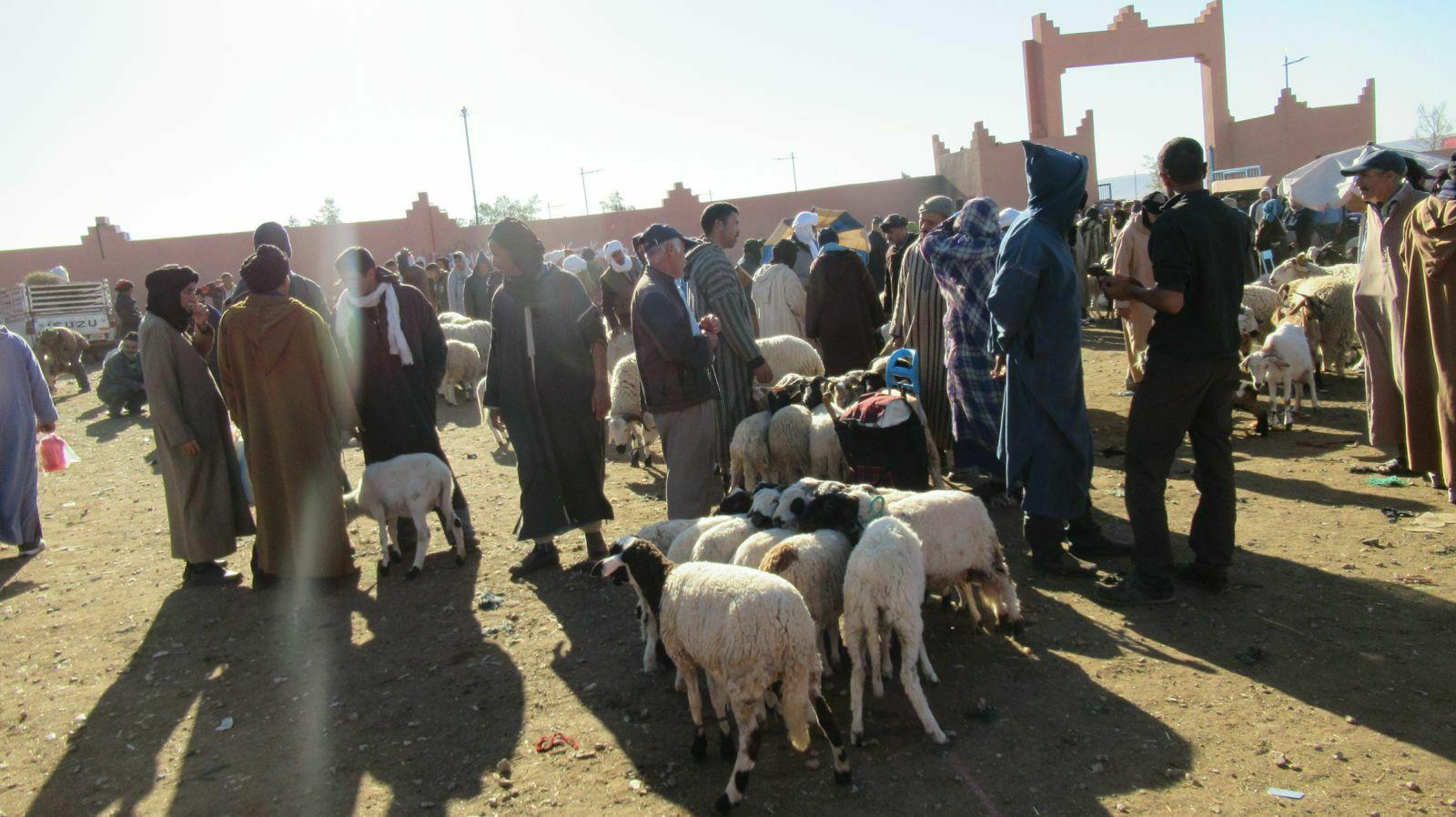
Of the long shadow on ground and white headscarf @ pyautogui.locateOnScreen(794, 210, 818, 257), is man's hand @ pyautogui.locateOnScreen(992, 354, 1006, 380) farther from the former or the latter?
white headscarf @ pyautogui.locateOnScreen(794, 210, 818, 257)

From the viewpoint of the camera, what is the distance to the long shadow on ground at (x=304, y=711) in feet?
11.4

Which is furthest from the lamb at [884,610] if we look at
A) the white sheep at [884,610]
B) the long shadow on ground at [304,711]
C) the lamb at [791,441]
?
the lamb at [791,441]

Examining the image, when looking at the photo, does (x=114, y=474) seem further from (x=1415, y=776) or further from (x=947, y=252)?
(x=1415, y=776)

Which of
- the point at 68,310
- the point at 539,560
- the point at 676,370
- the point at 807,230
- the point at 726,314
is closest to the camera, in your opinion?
the point at 676,370

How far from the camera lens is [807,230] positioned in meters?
9.69

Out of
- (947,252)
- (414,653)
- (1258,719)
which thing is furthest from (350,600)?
(1258,719)

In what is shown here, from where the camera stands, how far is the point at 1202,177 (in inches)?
164

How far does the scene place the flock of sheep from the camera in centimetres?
301

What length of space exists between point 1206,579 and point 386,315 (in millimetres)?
4813

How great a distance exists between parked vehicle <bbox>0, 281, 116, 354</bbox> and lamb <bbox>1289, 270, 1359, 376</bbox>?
24709mm

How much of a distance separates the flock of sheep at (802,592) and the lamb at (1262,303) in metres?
6.38

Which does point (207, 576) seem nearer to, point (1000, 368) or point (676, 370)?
point (676, 370)

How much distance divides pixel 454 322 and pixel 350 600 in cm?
876

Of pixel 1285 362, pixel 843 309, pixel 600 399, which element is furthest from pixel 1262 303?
pixel 600 399
